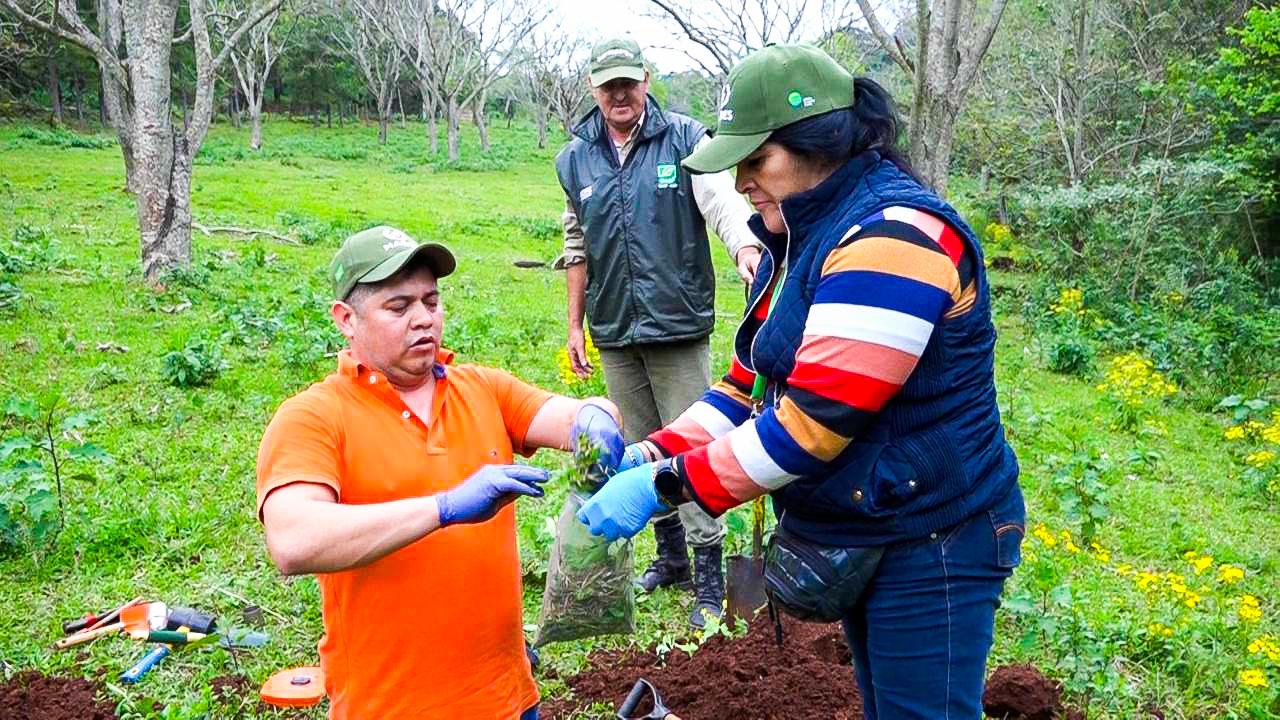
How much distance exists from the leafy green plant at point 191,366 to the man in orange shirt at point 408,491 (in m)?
5.47

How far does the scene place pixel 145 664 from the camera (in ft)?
11.9

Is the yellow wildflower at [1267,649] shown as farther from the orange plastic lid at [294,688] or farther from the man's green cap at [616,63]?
the orange plastic lid at [294,688]

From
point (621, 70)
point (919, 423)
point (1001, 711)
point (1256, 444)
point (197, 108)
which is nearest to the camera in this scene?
point (919, 423)

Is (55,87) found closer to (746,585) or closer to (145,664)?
(145,664)

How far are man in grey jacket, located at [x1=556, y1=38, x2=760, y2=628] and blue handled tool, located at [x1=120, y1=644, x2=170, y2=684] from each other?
2084mm

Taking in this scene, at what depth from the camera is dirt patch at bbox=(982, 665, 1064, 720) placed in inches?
132

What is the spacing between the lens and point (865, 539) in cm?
193

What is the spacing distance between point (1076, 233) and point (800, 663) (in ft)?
40.5

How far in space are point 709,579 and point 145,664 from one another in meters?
2.23

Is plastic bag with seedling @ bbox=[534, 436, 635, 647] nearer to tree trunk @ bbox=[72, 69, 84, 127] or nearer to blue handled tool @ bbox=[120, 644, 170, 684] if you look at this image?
blue handled tool @ bbox=[120, 644, 170, 684]

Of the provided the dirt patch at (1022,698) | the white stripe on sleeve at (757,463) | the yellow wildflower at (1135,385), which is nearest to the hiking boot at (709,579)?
the dirt patch at (1022,698)

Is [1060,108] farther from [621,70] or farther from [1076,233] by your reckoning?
[621,70]

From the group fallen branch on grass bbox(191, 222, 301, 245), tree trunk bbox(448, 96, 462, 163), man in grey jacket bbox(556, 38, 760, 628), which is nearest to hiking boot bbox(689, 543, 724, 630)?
man in grey jacket bbox(556, 38, 760, 628)

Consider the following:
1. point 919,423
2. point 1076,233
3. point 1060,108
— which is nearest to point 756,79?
point 919,423
